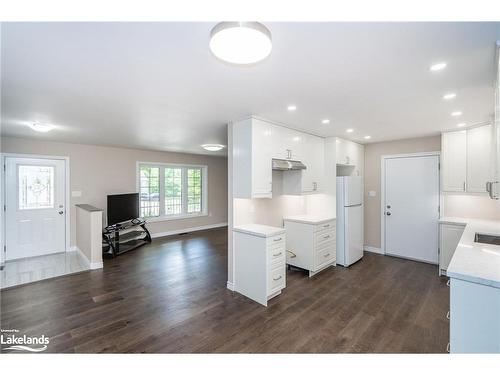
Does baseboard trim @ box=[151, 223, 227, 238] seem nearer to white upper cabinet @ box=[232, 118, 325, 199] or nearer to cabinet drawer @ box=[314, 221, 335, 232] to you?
white upper cabinet @ box=[232, 118, 325, 199]

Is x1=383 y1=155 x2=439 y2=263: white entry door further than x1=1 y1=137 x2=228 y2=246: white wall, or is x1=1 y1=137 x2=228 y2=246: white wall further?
x1=1 y1=137 x2=228 y2=246: white wall

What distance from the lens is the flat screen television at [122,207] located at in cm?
518

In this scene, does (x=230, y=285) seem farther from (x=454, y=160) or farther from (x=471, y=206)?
(x=471, y=206)

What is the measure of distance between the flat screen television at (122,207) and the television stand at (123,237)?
149mm

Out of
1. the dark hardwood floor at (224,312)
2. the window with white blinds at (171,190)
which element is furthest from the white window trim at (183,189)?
the dark hardwood floor at (224,312)

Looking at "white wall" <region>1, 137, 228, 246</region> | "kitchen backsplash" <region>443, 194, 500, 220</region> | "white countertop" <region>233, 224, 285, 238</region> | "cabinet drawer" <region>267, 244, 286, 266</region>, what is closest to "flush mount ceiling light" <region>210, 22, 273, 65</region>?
"white countertop" <region>233, 224, 285, 238</region>

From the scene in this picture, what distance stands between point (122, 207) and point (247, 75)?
488 centimetres

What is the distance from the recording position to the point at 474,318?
4.66ft

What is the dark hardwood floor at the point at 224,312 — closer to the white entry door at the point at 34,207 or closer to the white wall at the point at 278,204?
the white wall at the point at 278,204

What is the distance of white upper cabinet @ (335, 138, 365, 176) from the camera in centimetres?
445

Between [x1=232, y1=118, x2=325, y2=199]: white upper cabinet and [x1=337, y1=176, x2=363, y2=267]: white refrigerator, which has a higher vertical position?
[x1=232, y1=118, x2=325, y2=199]: white upper cabinet

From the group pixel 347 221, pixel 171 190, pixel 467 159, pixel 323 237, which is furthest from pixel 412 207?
pixel 171 190

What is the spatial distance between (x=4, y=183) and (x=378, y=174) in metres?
7.65

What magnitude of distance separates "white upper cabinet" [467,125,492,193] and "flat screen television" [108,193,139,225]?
6.79m
